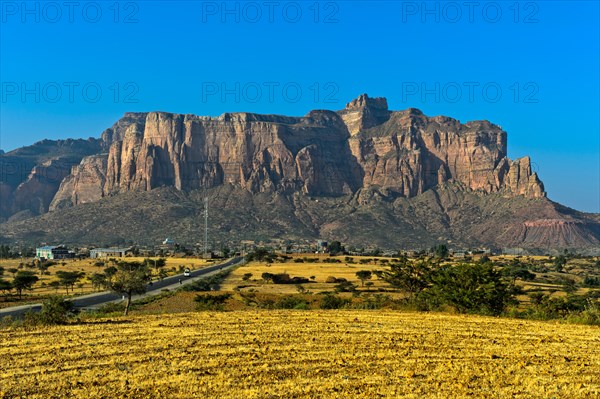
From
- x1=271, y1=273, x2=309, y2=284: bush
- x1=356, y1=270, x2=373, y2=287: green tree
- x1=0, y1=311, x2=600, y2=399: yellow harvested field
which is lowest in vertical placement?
x1=271, y1=273, x2=309, y2=284: bush

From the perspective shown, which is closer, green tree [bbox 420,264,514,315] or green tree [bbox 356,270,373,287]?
green tree [bbox 420,264,514,315]

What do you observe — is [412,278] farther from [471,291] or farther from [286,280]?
[286,280]

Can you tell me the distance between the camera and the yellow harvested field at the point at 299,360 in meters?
13.1

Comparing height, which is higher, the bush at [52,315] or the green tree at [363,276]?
the bush at [52,315]

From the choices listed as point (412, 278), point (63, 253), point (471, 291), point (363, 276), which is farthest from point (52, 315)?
point (63, 253)

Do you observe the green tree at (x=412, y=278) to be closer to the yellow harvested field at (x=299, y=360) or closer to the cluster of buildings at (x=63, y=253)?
the yellow harvested field at (x=299, y=360)

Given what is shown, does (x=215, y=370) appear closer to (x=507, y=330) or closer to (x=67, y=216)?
(x=507, y=330)

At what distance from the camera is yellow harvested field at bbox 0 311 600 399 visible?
1312 centimetres

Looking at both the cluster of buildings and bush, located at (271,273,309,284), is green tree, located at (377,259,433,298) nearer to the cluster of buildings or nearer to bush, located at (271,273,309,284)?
bush, located at (271,273,309,284)

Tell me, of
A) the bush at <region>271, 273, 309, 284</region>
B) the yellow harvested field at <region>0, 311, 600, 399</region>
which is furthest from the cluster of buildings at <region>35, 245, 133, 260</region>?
the yellow harvested field at <region>0, 311, 600, 399</region>

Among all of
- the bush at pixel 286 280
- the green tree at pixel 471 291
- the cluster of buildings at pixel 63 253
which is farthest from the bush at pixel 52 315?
the cluster of buildings at pixel 63 253

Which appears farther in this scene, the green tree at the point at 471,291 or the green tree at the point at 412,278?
the green tree at the point at 412,278

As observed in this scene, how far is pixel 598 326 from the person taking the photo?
25625mm

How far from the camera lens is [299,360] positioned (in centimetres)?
1614
